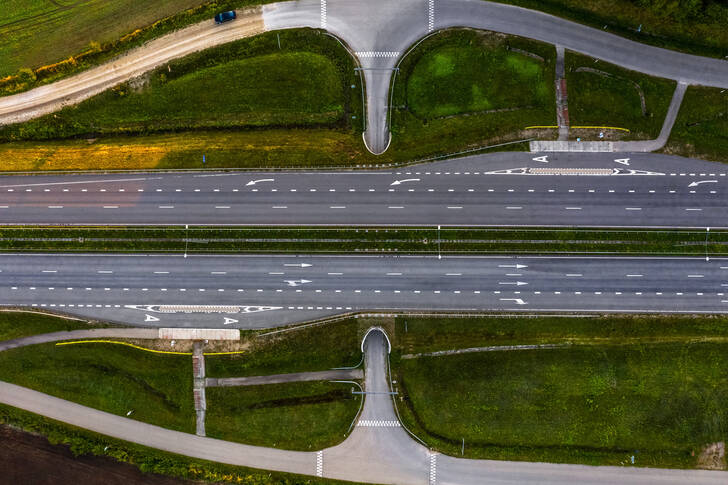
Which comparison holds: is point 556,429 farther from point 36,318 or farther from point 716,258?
point 36,318

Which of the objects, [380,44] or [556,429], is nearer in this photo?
[556,429]

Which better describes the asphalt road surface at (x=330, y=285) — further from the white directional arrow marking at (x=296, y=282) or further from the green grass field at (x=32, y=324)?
the green grass field at (x=32, y=324)

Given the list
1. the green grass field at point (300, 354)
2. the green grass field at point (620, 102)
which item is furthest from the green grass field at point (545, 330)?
the green grass field at point (620, 102)

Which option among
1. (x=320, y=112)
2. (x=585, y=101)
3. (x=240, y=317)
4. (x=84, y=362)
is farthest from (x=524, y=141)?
(x=84, y=362)

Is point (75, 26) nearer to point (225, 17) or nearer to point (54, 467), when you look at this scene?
point (225, 17)

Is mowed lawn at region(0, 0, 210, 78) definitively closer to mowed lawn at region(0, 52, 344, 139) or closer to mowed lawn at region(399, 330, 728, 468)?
mowed lawn at region(0, 52, 344, 139)

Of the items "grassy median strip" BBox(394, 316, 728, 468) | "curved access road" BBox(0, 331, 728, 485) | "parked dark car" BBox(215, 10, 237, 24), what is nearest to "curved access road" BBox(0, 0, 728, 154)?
"parked dark car" BBox(215, 10, 237, 24)

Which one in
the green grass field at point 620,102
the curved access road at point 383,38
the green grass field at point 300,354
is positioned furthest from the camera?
the curved access road at point 383,38
